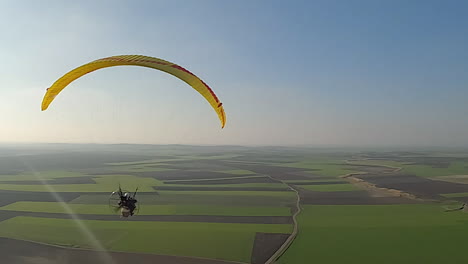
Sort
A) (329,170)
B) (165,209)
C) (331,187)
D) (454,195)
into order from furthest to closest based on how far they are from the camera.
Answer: (329,170) < (331,187) < (454,195) < (165,209)

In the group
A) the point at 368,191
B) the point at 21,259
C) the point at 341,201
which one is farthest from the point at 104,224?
the point at 368,191

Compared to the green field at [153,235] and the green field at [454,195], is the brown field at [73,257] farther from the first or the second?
the green field at [454,195]

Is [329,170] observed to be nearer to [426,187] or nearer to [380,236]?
[426,187]

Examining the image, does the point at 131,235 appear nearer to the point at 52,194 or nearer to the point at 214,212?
the point at 214,212

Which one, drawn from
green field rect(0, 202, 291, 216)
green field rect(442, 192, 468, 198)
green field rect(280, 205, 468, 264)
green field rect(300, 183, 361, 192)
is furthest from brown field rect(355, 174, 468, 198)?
green field rect(0, 202, 291, 216)

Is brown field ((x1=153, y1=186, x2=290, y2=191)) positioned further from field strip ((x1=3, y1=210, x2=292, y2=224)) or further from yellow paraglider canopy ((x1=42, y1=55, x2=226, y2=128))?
yellow paraglider canopy ((x1=42, y1=55, x2=226, y2=128))

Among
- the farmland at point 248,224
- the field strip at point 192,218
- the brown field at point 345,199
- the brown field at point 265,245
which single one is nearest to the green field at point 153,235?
the farmland at point 248,224

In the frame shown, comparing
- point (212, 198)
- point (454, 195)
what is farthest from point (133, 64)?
point (454, 195)
